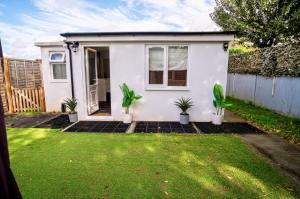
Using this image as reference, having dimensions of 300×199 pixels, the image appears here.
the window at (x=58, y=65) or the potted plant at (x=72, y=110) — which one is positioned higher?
the window at (x=58, y=65)

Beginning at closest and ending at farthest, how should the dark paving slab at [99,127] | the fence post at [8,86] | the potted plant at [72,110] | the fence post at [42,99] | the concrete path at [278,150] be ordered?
the concrete path at [278,150] < the dark paving slab at [99,127] < the potted plant at [72,110] < the fence post at [8,86] < the fence post at [42,99]

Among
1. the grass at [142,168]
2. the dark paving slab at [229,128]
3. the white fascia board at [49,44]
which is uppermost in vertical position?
the white fascia board at [49,44]

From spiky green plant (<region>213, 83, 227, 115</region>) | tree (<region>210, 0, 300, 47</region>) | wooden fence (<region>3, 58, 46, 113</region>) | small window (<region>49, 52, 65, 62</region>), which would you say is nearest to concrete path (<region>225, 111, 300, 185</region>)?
spiky green plant (<region>213, 83, 227, 115</region>)

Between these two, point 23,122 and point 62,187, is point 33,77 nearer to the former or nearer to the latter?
point 23,122

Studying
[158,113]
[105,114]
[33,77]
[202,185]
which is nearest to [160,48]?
[158,113]

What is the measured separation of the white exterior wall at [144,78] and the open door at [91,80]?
24 cm

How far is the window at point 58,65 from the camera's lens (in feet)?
24.7

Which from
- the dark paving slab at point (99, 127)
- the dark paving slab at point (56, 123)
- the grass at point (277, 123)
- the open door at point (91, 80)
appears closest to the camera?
the grass at point (277, 123)

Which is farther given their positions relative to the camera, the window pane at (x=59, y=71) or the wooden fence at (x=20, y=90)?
the window pane at (x=59, y=71)

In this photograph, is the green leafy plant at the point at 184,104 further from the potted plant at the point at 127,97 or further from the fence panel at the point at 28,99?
the fence panel at the point at 28,99

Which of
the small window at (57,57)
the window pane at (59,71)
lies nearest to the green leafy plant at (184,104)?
the window pane at (59,71)

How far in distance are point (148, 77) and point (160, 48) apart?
1056 millimetres

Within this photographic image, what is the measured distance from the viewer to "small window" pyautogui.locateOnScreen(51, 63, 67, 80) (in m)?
7.64

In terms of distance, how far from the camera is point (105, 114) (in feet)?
22.5
